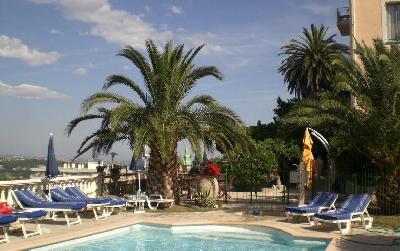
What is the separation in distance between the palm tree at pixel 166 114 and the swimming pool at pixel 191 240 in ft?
13.0

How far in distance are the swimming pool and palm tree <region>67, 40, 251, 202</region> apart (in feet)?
13.0

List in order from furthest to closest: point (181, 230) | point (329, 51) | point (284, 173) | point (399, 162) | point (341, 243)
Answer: point (329, 51)
point (284, 173)
point (399, 162)
point (181, 230)
point (341, 243)

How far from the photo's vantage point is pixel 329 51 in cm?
3891

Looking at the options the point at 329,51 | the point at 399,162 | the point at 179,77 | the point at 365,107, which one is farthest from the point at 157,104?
the point at 329,51

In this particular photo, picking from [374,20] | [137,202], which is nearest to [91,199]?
[137,202]

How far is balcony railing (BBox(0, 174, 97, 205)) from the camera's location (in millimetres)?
13623

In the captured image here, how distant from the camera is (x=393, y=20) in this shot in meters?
22.5

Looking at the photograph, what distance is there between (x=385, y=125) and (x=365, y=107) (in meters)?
0.81

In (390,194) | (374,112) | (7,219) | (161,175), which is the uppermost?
(374,112)

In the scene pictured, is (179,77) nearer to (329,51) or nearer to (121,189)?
(121,189)

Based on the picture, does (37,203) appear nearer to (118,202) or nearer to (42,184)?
(42,184)

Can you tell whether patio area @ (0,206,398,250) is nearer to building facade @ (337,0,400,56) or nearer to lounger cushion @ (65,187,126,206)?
lounger cushion @ (65,187,126,206)

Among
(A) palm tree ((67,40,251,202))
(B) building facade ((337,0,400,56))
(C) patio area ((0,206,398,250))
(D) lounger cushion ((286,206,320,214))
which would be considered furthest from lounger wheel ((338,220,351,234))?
(B) building facade ((337,0,400,56))

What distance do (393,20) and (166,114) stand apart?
12.4 metres
